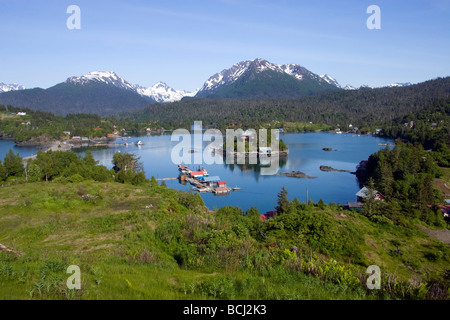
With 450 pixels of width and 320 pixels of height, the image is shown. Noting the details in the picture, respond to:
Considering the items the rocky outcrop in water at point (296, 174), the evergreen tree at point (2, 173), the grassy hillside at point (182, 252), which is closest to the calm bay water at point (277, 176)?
the rocky outcrop in water at point (296, 174)

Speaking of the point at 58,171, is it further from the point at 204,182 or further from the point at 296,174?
the point at 296,174

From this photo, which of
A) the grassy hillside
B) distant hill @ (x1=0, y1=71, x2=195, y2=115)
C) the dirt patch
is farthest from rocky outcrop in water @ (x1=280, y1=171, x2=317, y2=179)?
distant hill @ (x1=0, y1=71, x2=195, y2=115)

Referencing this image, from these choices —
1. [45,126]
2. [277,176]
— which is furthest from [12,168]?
[45,126]

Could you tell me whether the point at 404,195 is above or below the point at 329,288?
below

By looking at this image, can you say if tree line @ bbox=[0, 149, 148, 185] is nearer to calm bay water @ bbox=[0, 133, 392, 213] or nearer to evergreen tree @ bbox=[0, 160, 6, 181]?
evergreen tree @ bbox=[0, 160, 6, 181]

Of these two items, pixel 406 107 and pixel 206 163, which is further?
pixel 406 107

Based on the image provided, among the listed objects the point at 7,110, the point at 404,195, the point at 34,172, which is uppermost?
the point at 7,110
